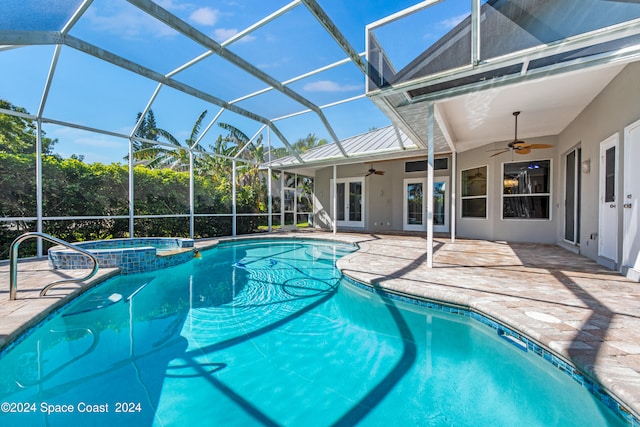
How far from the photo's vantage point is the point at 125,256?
19.6 ft

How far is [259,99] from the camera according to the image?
316 inches

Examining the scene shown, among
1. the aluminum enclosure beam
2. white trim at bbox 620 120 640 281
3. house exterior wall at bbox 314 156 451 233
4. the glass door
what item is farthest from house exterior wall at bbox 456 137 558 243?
the aluminum enclosure beam

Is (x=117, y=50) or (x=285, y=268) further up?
(x=117, y=50)

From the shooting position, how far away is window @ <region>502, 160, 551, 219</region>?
8359 mm

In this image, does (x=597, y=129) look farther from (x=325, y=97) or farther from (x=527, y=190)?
(x=325, y=97)

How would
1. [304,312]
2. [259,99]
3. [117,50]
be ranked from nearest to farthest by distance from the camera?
1. [304,312]
2. [117,50]
3. [259,99]

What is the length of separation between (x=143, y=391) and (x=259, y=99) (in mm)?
7369

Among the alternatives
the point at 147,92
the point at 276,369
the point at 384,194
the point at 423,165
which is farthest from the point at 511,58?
the point at 384,194

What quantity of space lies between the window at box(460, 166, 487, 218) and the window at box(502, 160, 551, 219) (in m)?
0.64

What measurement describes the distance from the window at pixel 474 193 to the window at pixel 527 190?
0.64 m

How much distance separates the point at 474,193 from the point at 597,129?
14.5 feet

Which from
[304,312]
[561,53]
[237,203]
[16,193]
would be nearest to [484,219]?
[561,53]

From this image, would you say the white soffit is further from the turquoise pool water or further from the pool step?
the turquoise pool water

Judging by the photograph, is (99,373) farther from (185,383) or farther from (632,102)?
(632,102)
